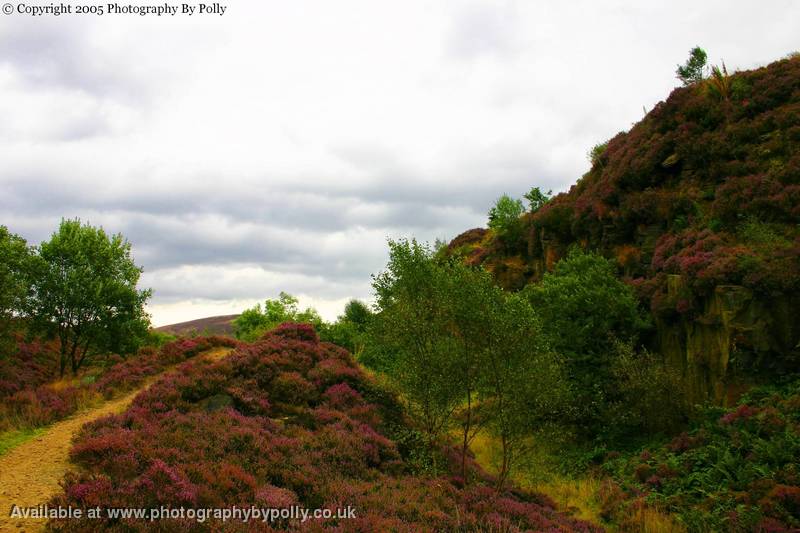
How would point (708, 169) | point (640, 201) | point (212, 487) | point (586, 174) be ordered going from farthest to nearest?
point (586, 174)
point (640, 201)
point (708, 169)
point (212, 487)

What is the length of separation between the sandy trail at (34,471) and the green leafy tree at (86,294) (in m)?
11.2

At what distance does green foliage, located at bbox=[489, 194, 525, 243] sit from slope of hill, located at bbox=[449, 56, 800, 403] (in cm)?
270

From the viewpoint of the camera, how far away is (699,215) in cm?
2359

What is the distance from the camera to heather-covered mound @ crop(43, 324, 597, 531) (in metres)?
10.2

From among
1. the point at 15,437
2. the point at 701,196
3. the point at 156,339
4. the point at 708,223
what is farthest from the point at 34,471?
the point at 701,196

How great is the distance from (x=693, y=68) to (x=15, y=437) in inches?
1605

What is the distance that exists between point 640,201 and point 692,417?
42.2 feet

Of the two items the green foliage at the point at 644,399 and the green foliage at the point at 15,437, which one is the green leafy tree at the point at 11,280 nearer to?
the green foliage at the point at 15,437

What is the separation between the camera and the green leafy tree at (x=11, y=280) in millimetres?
20219

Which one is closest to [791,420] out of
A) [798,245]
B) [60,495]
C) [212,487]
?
[798,245]

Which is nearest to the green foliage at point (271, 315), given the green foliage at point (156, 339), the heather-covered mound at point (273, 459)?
the green foliage at point (156, 339)

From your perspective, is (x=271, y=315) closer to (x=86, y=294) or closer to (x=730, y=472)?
(x=86, y=294)

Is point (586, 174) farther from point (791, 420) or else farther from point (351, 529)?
point (351, 529)

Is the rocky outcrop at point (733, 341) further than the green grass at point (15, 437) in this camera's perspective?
Yes
